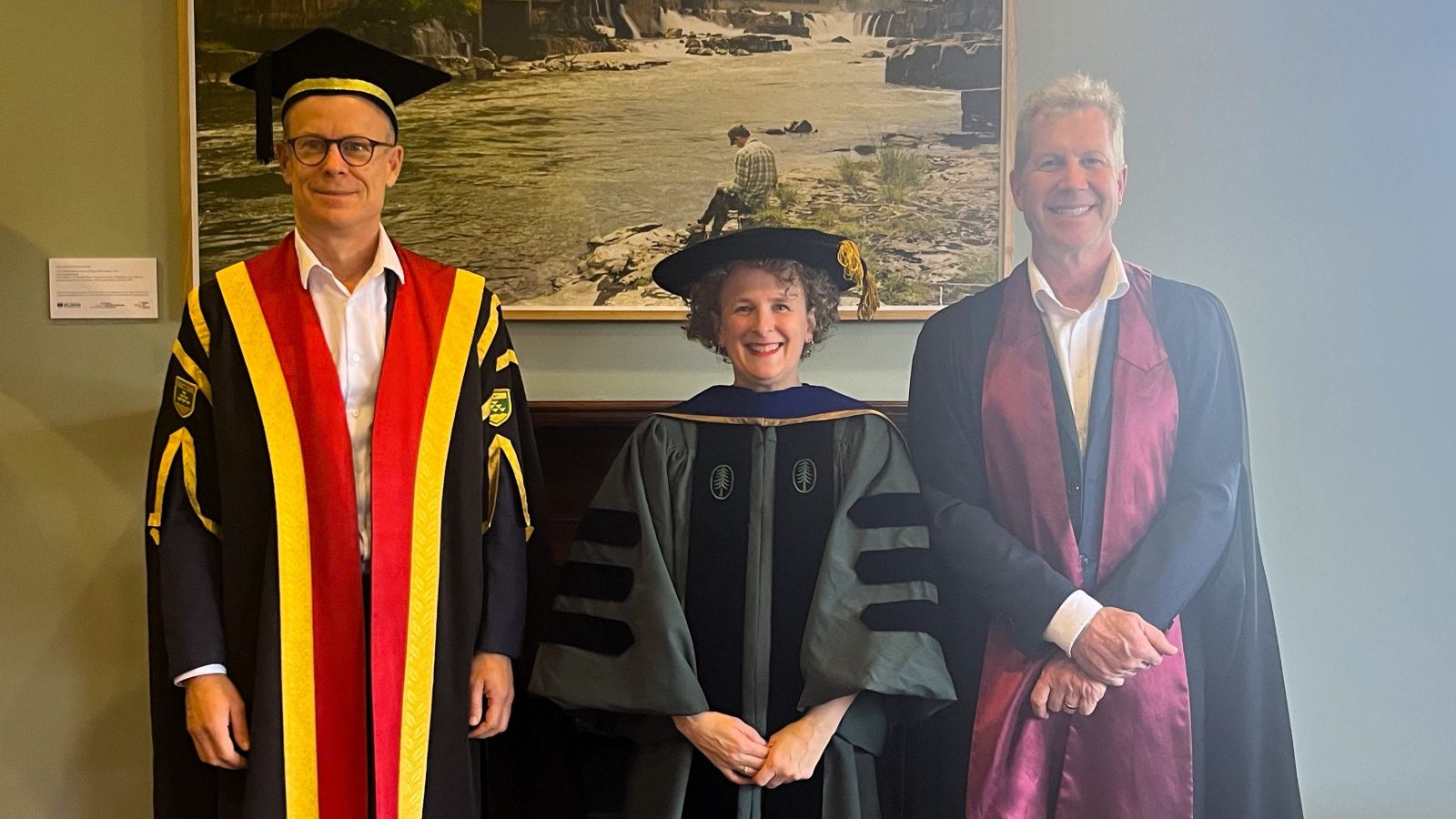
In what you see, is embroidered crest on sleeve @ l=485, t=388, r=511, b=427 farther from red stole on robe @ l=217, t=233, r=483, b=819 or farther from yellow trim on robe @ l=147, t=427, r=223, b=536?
yellow trim on robe @ l=147, t=427, r=223, b=536

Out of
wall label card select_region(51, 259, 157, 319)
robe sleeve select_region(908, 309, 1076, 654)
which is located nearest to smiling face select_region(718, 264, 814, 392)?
robe sleeve select_region(908, 309, 1076, 654)

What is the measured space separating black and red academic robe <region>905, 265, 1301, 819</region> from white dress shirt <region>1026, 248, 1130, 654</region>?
2cm

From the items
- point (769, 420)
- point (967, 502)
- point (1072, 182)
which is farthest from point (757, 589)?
point (1072, 182)

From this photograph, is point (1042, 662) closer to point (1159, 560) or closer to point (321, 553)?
point (1159, 560)

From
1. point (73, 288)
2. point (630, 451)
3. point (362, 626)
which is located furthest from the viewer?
point (73, 288)

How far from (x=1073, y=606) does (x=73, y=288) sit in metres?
2.42

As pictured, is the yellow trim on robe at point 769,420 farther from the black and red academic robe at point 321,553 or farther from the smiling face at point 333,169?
the smiling face at point 333,169

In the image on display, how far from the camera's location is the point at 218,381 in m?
1.80

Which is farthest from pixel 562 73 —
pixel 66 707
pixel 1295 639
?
pixel 1295 639

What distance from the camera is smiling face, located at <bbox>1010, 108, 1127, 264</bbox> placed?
2023mm

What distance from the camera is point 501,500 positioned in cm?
A: 188

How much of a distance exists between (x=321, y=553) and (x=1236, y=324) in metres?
2.16

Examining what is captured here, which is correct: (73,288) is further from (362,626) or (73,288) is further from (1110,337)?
(1110,337)

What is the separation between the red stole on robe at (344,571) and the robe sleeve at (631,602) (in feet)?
0.84
